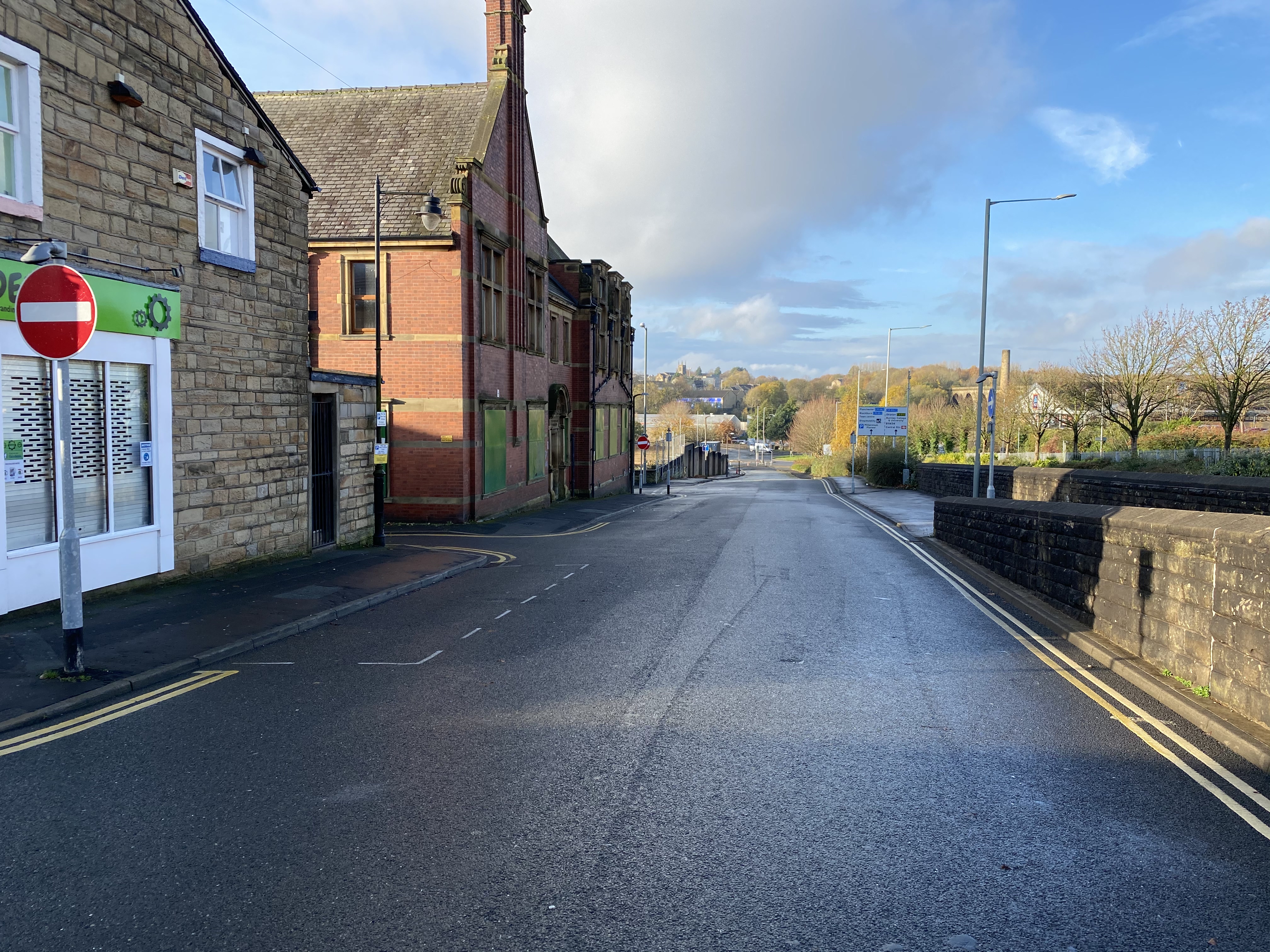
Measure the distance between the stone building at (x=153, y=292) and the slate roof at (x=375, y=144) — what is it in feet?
27.7

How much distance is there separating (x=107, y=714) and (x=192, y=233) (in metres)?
7.73

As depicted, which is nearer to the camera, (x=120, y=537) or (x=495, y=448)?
(x=120, y=537)

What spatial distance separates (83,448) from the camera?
10.4 metres

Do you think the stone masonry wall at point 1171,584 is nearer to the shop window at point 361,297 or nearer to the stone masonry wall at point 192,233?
the stone masonry wall at point 192,233

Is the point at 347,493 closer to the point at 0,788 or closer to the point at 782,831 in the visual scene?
the point at 0,788

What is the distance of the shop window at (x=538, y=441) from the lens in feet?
96.8

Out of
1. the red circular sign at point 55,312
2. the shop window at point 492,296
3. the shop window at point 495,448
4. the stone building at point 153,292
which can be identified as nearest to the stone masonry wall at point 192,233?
the stone building at point 153,292

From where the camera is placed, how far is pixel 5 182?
30.4 feet

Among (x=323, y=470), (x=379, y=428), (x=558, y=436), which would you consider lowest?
(x=323, y=470)

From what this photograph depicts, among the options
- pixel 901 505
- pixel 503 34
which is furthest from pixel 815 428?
pixel 503 34

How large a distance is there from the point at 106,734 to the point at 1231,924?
22.8 feet

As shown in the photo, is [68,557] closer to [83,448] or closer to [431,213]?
[83,448]

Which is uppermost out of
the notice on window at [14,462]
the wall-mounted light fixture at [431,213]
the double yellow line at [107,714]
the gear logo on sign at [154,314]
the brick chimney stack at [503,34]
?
the brick chimney stack at [503,34]

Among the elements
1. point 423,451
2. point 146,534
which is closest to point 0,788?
point 146,534
